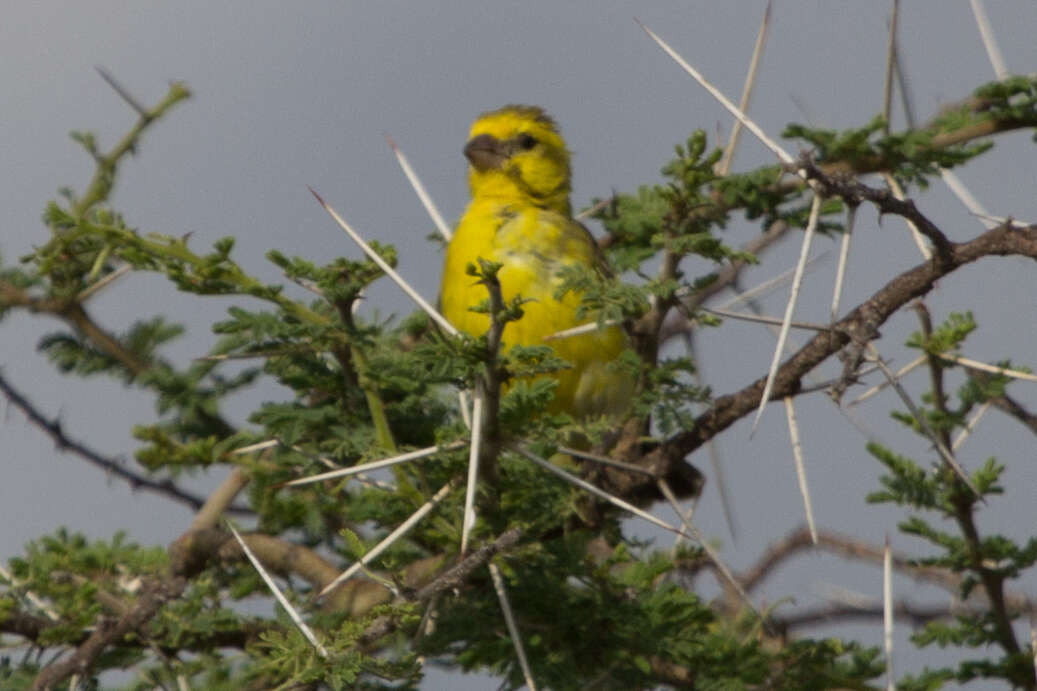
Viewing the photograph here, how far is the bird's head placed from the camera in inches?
222

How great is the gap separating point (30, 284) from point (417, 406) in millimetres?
1099

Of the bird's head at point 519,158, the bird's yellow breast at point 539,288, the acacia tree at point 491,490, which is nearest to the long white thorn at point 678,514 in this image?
the acacia tree at point 491,490

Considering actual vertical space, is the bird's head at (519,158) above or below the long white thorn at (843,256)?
above

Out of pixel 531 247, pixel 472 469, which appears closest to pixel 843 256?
pixel 472 469

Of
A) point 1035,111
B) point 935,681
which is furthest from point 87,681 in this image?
point 1035,111

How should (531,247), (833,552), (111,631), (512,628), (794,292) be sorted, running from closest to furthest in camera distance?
(794,292) < (512,628) < (111,631) < (833,552) < (531,247)

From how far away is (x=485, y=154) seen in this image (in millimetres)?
5680

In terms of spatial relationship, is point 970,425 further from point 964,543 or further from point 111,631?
point 111,631

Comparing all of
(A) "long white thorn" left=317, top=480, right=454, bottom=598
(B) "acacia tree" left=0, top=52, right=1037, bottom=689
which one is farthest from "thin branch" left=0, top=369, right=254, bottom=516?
(A) "long white thorn" left=317, top=480, right=454, bottom=598

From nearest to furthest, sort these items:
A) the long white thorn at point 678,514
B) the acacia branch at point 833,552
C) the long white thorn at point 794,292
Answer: the long white thorn at point 794,292 → the long white thorn at point 678,514 → the acacia branch at point 833,552

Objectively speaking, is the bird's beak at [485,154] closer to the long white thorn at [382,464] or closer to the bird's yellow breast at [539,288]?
the bird's yellow breast at [539,288]

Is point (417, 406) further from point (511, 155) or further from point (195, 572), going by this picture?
point (511, 155)

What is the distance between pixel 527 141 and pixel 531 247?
0.88 m

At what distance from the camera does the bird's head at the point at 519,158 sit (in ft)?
18.5
